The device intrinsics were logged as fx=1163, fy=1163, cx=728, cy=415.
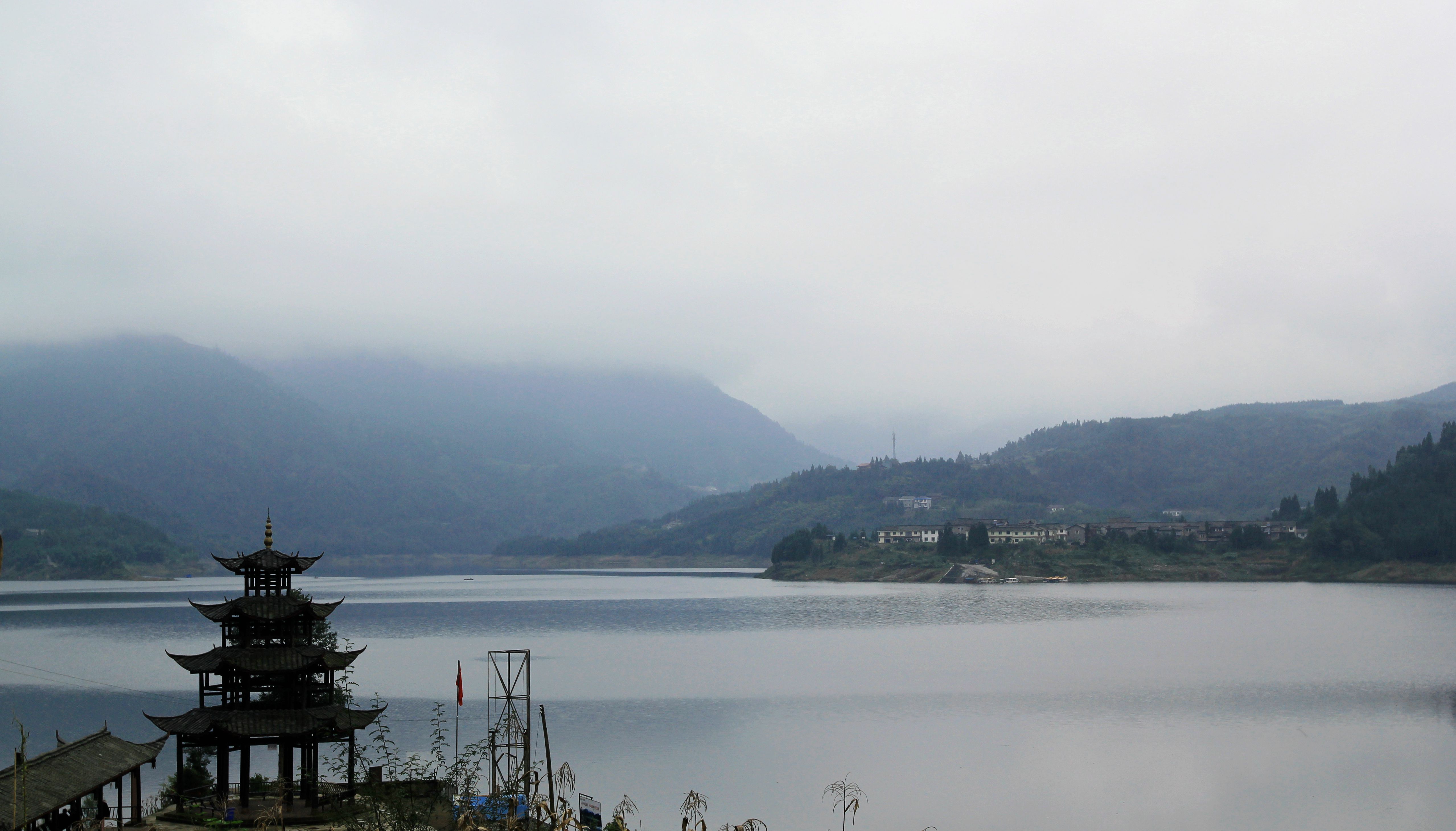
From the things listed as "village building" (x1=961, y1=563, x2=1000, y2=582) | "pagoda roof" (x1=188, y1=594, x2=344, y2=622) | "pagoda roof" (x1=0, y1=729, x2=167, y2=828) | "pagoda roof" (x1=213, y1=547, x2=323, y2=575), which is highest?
"pagoda roof" (x1=213, y1=547, x2=323, y2=575)

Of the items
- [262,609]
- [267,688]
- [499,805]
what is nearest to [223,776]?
[267,688]

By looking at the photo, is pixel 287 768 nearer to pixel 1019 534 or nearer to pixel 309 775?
pixel 309 775

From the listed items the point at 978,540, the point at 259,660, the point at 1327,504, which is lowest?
the point at 978,540

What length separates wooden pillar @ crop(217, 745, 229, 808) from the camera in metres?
27.5

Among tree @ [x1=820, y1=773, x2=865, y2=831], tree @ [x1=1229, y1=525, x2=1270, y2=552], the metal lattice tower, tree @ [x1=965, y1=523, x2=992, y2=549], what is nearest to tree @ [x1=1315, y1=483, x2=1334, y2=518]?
tree @ [x1=1229, y1=525, x2=1270, y2=552]

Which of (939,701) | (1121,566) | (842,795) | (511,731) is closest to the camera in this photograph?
(511,731)

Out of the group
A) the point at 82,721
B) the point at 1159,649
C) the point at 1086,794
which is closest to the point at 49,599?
the point at 82,721

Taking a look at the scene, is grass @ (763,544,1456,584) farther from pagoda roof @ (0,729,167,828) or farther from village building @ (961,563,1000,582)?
pagoda roof @ (0,729,167,828)

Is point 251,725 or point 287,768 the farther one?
point 287,768

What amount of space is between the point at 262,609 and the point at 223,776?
13.5ft

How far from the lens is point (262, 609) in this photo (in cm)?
2792

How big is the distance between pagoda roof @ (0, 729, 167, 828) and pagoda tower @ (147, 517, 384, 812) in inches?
37.9

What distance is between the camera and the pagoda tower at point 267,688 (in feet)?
89.4

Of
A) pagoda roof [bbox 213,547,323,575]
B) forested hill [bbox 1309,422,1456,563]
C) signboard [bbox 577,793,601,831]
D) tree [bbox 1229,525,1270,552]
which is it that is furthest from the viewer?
tree [bbox 1229,525,1270,552]
